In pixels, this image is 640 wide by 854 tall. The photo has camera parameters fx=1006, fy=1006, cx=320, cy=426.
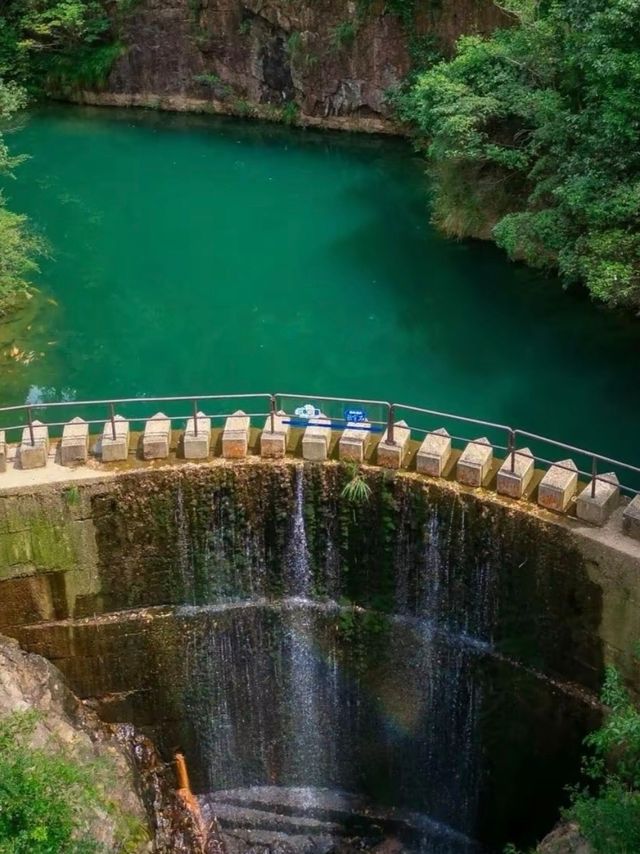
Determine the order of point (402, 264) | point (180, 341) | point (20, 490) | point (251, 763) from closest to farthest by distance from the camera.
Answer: point (20, 490) < point (251, 763) < point (180, 341) < point (402, 264)

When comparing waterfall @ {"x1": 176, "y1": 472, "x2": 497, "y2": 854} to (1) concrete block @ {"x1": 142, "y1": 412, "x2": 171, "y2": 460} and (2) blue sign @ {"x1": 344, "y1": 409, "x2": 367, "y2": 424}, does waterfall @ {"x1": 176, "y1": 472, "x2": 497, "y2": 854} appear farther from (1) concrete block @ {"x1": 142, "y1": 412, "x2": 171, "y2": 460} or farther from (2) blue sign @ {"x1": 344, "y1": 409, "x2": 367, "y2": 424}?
(2) blue sign @ {"x1": 344, "y1": 409, "x2": 367, "y2": 424}

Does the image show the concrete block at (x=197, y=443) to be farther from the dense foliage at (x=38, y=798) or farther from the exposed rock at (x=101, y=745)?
the dense foliage at (x=38, y=798)

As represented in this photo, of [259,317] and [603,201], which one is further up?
[603,201]

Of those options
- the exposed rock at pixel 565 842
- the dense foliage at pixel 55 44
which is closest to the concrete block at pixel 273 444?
the exposed rock at pixel 565 842

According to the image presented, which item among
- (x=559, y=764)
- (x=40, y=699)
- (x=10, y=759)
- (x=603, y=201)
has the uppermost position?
(x=603, y=201)

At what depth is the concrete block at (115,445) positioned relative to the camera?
42.5 feet

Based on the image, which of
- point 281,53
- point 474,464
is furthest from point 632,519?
point 281,53

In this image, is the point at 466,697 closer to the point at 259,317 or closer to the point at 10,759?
the point at 10,759

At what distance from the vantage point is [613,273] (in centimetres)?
1716

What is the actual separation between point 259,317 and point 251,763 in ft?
32.5

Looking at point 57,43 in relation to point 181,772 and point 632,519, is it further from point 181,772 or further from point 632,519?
point 632,519

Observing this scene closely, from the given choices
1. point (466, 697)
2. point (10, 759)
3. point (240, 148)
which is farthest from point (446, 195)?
point (10, 759)

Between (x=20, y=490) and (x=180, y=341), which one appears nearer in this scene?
(x=20, y=490)

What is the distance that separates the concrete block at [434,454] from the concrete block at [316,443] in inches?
47.3
